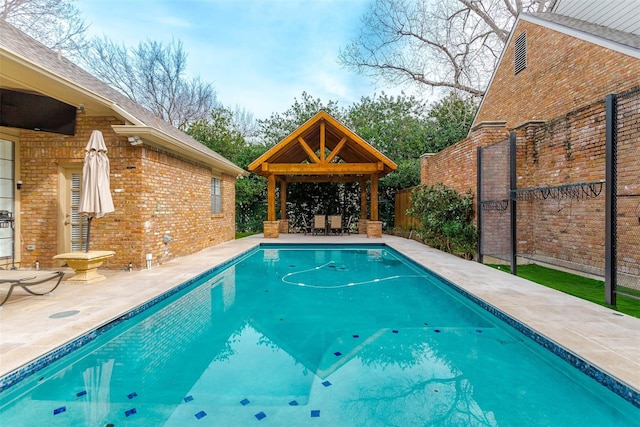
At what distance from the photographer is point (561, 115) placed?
328 inches

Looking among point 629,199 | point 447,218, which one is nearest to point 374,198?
point 447,218

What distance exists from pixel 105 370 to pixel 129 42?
2449 centimetres

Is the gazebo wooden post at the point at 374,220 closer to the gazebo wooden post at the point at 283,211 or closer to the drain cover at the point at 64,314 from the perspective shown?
the gazebo wooden post at the point at 283,211

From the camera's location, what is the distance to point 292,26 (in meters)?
18.1

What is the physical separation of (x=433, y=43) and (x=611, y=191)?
19.8 m

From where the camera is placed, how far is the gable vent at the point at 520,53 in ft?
39.3

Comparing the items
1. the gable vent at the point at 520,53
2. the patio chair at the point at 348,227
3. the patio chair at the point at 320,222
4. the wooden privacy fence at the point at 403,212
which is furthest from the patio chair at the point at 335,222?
the gable vent at the point at 520,53

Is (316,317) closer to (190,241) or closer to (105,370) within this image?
(105,370)

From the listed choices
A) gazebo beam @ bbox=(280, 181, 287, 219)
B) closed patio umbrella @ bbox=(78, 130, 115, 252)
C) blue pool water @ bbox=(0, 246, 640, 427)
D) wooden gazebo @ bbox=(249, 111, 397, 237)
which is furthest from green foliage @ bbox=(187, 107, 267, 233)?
blue pool water @ bbox=(0, 246, 640, 427)

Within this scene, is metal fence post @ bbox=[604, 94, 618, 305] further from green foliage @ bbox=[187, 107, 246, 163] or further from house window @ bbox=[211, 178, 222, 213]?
green foliage @ bbox=[187, 107, 246, 163]

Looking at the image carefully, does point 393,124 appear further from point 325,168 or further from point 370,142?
point 325,168

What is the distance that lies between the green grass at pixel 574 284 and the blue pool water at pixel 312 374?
5.72ft

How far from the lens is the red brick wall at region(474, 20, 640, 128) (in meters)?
8.23

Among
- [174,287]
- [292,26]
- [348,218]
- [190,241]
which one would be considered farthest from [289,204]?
[174,287]
